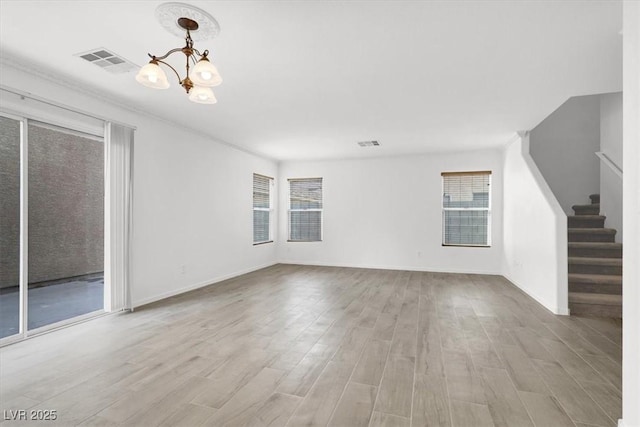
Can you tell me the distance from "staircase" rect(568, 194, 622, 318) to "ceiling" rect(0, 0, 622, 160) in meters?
2.01

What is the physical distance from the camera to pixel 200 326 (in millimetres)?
3262

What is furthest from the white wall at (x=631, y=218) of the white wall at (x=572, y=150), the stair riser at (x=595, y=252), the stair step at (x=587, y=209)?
the white wall at (x=572, y=150)

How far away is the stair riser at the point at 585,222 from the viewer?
16.0ft

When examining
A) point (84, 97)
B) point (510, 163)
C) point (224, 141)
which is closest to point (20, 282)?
point (84, 97)

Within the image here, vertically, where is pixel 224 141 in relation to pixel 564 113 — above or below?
below

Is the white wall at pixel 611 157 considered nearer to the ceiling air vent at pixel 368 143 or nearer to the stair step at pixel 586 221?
the stair step at pixel 586 221

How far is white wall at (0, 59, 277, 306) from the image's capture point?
3705mm

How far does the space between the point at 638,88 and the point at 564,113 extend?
5.54 m

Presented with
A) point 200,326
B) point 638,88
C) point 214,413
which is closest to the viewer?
point 638,88

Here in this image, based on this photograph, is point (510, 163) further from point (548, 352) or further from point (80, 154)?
point (80, 154)

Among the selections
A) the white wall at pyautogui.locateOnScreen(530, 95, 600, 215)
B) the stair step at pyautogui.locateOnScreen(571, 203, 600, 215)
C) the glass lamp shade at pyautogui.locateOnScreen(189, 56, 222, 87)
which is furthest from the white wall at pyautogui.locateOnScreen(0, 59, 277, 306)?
the stair step at pyautogui.locateOnScreen(571, 203, 600, 215)

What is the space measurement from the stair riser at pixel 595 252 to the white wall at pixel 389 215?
65.6 inches

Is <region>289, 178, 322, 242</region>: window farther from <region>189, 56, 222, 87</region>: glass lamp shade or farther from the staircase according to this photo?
<region>189, 56, 222, 87</region>: glass lamp shade

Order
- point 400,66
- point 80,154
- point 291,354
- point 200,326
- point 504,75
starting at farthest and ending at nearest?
1. point 80,154
2. point 200,326
3. point 504,75
4. point 400,66
5. point 291,354
